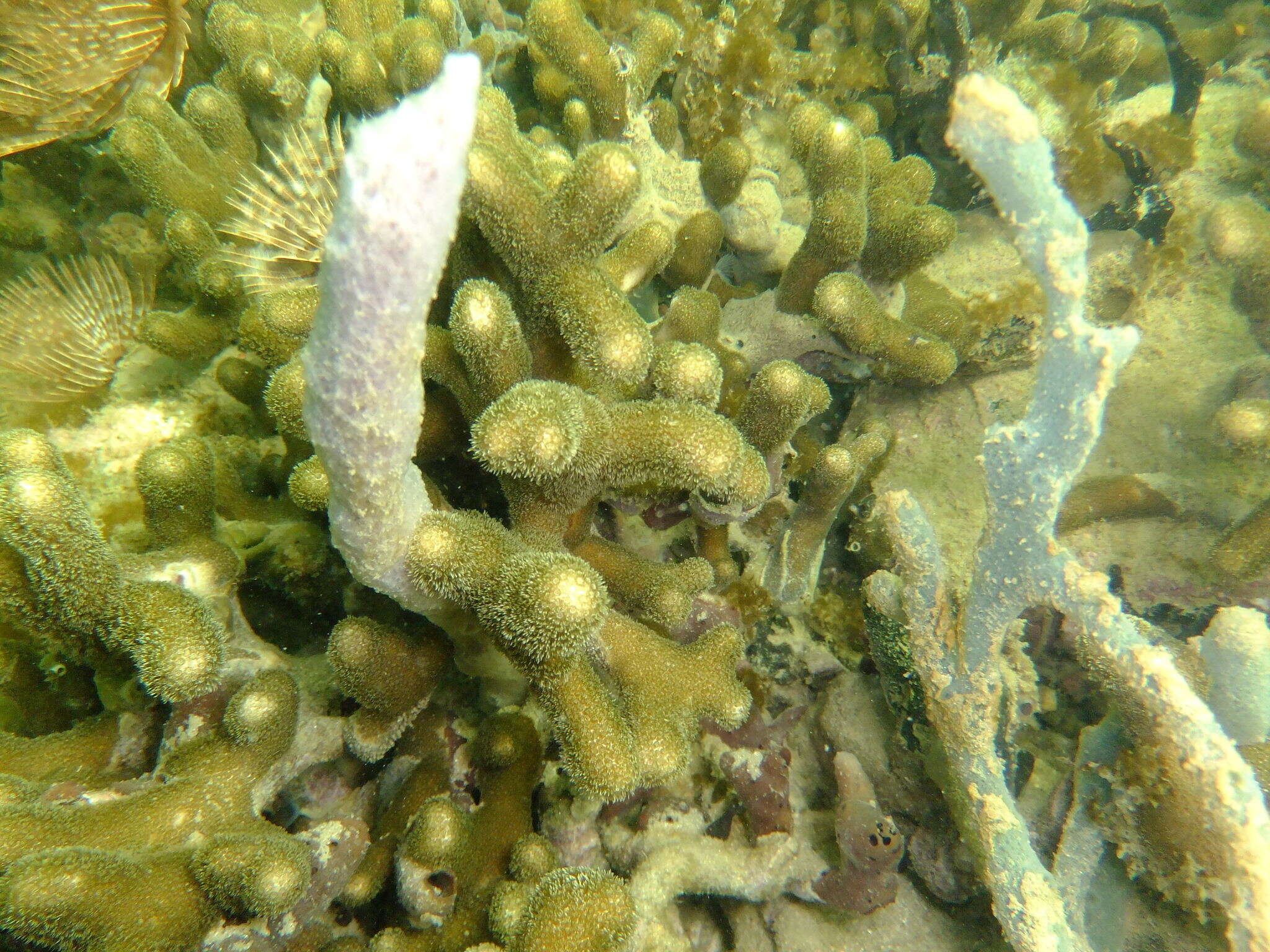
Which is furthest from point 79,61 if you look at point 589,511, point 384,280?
point 384,280

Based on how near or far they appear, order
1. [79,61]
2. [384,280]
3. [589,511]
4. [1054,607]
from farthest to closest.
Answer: [79,61] → [589,511] → [1054,607] → [384,280]

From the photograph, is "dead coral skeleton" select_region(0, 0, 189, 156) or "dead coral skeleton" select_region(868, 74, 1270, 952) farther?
"dead coral skeleton" select_region(0, 0, 189, 156)

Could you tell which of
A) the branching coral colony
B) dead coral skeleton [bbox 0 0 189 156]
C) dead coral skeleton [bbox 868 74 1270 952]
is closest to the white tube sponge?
the branching coral colony

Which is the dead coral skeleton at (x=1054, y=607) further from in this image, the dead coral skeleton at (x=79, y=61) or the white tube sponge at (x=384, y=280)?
the dead coral skeleton at (x=79, y=61)

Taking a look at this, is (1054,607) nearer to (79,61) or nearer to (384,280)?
(384,280)

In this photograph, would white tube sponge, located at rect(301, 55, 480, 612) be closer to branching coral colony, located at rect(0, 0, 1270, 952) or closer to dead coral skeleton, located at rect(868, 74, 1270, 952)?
branching coral colony, located at rect(0, 0, 1270, 952)

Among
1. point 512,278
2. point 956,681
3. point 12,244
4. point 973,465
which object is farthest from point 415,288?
point 12,244

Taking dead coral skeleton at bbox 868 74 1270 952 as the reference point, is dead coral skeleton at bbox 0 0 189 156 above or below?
below
